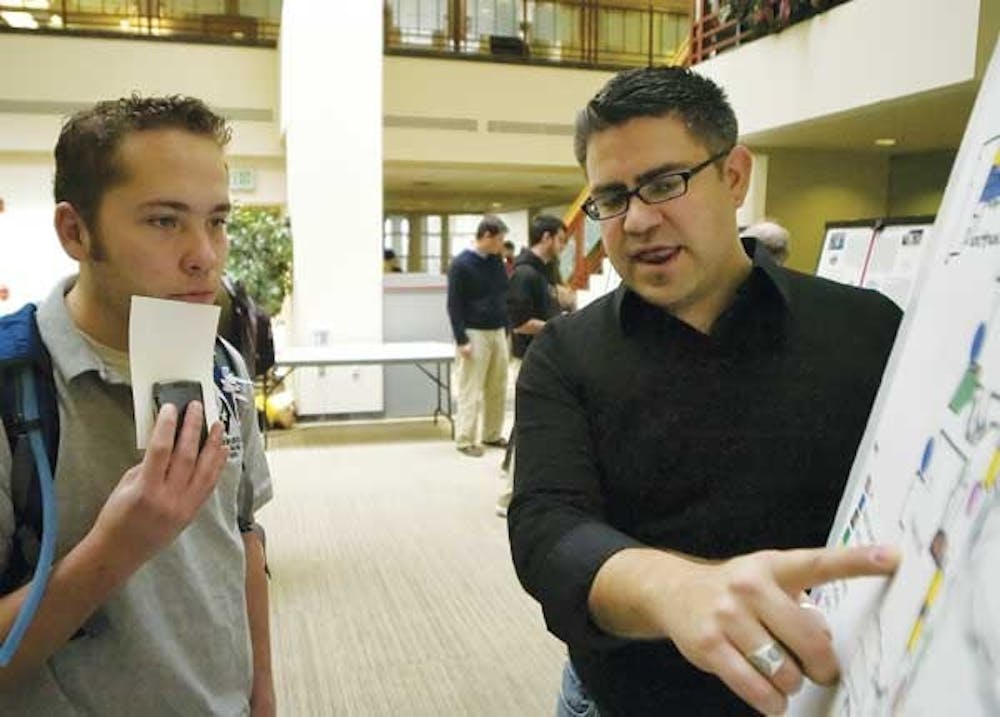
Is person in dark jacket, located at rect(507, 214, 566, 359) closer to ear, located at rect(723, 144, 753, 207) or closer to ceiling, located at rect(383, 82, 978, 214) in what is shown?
ceiling, located at rect(383, 82, 978, 214)

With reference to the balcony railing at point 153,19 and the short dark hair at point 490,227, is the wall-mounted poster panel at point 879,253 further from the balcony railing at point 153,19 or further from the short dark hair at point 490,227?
the balcony railing at point 153,19

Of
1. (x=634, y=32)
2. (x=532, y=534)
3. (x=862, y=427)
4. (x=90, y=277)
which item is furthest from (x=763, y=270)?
(x=634, y=32)

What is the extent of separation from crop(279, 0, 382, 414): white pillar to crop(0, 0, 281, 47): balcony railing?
3.07 meters

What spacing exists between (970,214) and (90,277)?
99cm

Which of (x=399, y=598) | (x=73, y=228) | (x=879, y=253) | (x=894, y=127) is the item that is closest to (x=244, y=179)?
(x=894, y=127)

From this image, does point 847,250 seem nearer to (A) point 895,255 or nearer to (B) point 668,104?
(A) point 895,255

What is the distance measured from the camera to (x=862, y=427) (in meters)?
0.99

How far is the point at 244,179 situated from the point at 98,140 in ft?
29.6

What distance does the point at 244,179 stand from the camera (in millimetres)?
9406

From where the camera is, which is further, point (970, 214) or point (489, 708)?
point (489, 708)

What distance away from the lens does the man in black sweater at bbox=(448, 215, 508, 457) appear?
5.51 meters

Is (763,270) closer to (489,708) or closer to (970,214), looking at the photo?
(970,214)

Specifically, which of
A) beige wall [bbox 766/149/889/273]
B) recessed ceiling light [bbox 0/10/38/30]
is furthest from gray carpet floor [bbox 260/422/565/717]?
recessed ceiling light [bbox 0/10/38/30]

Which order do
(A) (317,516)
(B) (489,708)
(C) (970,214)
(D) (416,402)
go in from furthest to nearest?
(D) (416,402) → (A) (317,516) → (B) (489,708) → (C) (970,214)
